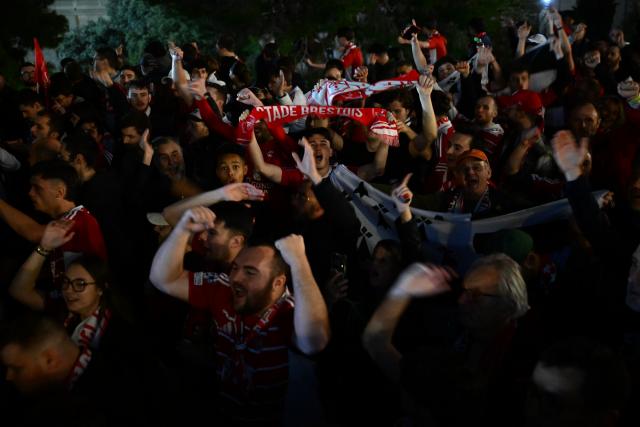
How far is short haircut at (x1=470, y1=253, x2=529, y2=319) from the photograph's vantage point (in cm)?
311

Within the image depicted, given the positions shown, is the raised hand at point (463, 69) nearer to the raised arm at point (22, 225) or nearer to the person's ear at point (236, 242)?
the person's ear at point (236, 242)

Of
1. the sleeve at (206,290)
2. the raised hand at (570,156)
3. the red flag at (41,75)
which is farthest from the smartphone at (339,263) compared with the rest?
the red flag at (41,75)

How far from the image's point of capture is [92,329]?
11.5 feet

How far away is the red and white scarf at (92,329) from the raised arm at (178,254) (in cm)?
32

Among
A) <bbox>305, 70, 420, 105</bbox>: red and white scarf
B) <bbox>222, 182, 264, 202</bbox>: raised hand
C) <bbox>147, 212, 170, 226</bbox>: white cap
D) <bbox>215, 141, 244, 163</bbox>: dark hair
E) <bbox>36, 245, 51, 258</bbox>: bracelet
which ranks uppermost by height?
<bbox>305, 70, 420, 105</bbox>: red and white scarf

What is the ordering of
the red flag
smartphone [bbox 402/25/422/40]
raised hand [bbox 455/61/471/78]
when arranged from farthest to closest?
smartphone [bbox 402/25/422/40] → raised hand [bbox 455/61/471/78] → the red flag

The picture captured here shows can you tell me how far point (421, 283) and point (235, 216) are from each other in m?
1.30

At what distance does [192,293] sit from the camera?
141 inches

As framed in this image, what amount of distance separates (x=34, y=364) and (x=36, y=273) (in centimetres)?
116

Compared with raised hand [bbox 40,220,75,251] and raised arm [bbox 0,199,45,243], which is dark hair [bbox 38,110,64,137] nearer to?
raised arm [bbox 0,199,45,243]

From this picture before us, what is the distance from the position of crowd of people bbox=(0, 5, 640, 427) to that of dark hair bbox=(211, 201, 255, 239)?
13 millimetres

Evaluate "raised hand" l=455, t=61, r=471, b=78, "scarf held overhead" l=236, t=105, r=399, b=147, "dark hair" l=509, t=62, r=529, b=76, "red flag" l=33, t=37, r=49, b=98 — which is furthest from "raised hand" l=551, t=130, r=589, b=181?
"red flag" l=33, t=37, r=49, b=98

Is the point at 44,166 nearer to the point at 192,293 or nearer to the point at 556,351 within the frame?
the point at 192,293

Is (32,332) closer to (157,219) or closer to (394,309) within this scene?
(394,309)
